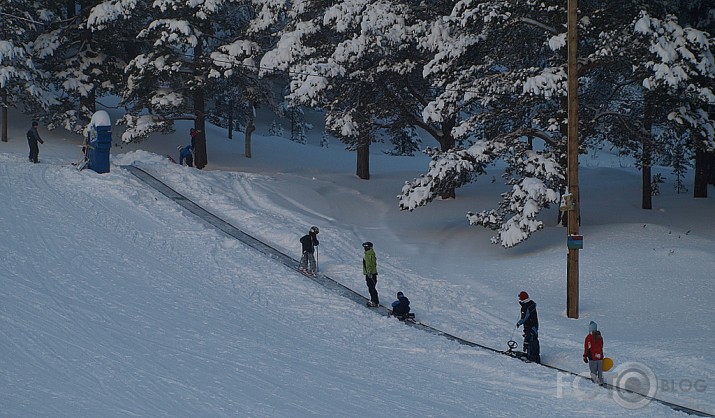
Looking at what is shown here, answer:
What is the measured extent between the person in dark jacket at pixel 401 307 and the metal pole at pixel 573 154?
3490 mm

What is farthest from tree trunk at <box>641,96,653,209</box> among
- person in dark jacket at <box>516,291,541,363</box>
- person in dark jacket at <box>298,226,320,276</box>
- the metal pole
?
person in dark jacket at <box>516,291,541,363</box>

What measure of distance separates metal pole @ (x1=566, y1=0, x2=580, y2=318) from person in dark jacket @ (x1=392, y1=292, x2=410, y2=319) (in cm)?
349

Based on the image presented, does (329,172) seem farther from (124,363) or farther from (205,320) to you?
(124,363)

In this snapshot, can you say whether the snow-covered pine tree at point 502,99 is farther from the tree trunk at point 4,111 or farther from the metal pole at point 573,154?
the tree trunk at point 4,111

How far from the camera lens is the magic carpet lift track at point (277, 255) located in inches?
491

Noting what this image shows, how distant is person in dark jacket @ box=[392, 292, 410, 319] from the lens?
51.9 feet

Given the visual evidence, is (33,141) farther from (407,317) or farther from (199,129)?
(407,317)

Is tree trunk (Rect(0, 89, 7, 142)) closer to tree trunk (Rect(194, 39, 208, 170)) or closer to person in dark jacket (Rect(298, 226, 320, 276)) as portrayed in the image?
tree trunk (Rect(194, 39, 208, 170))

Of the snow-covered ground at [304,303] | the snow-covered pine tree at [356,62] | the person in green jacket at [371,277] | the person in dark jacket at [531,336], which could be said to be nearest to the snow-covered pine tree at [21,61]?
the snow-covered ground at [304,303]

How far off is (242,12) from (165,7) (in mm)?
8293

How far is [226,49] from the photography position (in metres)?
30.5

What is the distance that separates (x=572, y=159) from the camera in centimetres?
1617

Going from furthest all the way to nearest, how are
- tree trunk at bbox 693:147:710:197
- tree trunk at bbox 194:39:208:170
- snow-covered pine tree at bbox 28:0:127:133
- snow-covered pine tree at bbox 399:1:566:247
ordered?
tree trunk at bbox 194:39:208:170 → snow-covered pine tree at bbox 28:0:127:133 → tree trunk at bbox 693:147:710:197 → snow-covered pine tree at bbox 399:1:566:247

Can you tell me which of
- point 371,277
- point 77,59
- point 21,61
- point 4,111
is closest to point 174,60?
point 77,59
